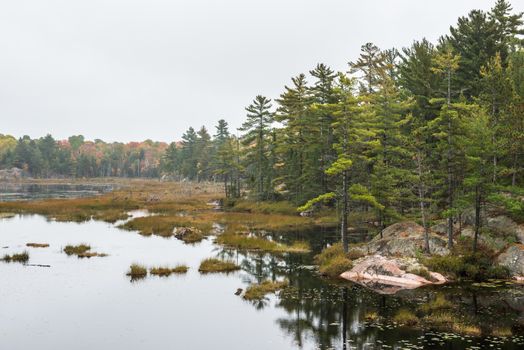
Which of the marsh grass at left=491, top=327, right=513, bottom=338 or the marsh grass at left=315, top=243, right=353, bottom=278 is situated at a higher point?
the marsh grass at left=315, top=243, right=353, bottom=278

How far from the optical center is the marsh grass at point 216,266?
112 feet

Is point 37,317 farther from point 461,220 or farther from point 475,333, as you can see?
point 461,220

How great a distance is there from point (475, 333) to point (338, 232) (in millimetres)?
31982

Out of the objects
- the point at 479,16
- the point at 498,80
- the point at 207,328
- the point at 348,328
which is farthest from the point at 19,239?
the point at 479,16

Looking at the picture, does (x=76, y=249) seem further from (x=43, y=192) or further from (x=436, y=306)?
(x=43, y=192)

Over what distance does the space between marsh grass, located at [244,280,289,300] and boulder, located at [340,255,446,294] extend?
547 cm

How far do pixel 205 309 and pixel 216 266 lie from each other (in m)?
9.69

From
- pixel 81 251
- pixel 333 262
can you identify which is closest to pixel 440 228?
pixel 333 262

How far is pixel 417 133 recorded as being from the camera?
3425 cm

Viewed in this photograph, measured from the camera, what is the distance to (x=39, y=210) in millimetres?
70750

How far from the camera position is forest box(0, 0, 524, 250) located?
3272 cm

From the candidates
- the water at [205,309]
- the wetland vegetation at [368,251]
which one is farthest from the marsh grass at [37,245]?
the water at [205,309]

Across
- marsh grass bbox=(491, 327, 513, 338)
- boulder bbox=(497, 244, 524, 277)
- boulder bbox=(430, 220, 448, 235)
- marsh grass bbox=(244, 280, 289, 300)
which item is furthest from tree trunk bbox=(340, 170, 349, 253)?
marsh grass bbox=(491, 327, 513, 338)

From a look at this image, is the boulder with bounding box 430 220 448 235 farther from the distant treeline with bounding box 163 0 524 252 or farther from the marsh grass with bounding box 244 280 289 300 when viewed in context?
the marsh grass with bounding box 244 280 289 300
